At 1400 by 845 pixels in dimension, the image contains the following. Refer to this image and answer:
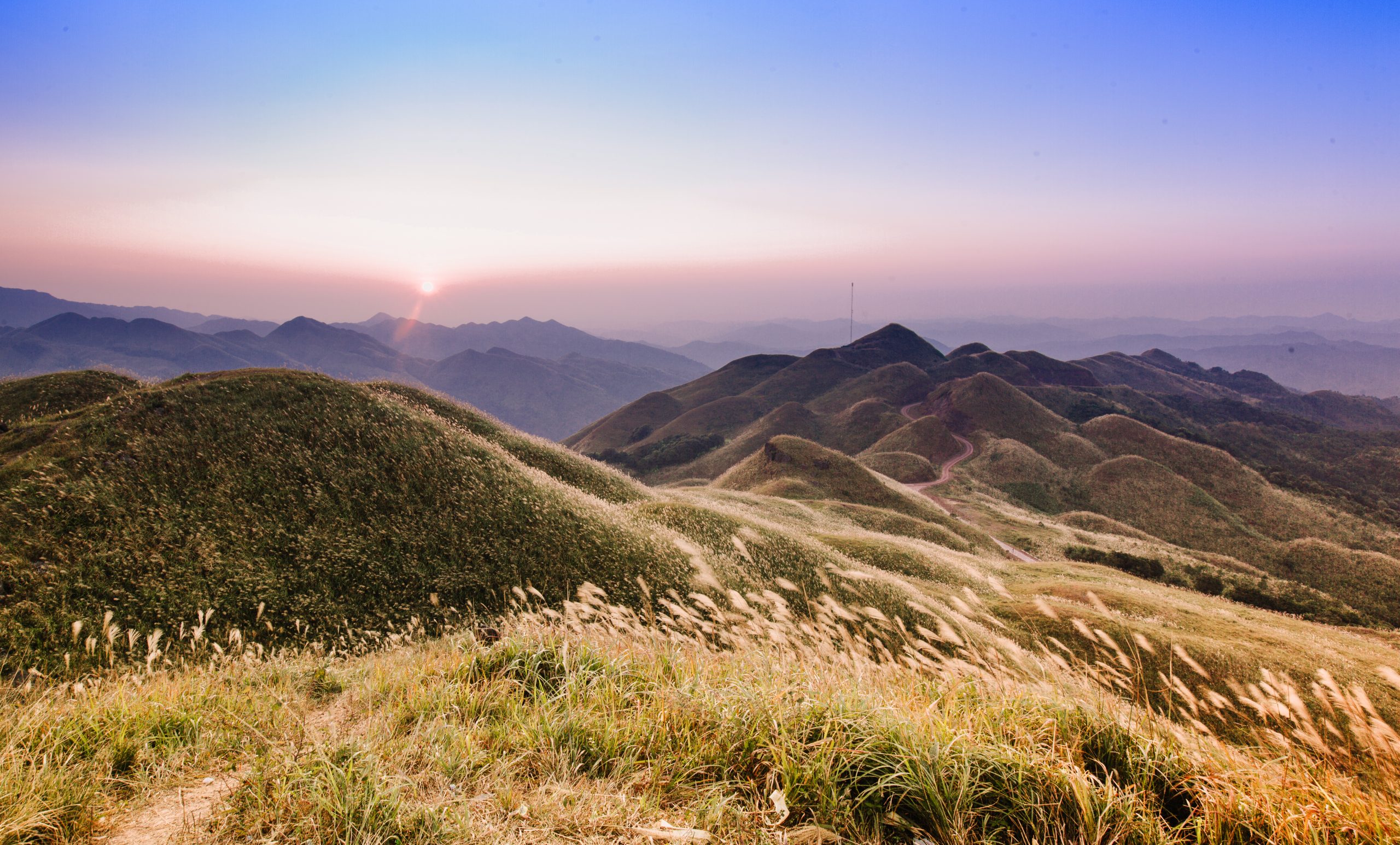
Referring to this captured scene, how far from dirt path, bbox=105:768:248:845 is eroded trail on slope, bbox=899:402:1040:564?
141ft

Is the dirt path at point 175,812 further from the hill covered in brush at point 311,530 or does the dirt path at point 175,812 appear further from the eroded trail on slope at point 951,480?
the eroded trail on slope at point 951,480

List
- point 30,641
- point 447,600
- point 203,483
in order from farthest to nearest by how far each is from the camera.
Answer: point 203,483 < point 447,600 < point 30,641

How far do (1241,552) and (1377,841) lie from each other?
83072 millimetres

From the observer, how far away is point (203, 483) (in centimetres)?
1385

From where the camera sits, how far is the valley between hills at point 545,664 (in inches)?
130

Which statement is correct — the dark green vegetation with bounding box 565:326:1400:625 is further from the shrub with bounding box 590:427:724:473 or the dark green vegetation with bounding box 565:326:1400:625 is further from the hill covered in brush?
the hill covered in brush

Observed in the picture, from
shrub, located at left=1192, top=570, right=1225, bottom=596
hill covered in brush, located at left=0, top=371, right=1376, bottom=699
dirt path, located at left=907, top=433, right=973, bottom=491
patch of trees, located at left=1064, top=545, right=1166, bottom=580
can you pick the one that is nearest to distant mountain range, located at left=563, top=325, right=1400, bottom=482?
dirt path, located at left=907, top=433, right=973, bottom=491

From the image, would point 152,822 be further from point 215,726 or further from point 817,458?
point 817,458

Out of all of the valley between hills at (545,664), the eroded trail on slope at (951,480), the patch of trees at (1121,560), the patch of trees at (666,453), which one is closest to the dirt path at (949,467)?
the eroded trail on slope at (951,480)

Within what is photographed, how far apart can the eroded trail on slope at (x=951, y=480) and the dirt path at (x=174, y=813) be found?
4299 centimetres

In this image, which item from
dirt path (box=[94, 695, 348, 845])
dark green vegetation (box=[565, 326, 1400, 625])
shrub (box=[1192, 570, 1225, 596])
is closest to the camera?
dirt path (box=[94, 695, 348, 845])

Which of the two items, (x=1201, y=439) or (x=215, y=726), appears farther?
(x=1201, y=439)

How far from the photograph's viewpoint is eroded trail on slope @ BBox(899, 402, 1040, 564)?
46844 mm

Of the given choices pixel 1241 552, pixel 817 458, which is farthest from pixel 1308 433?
pixel 817 458
